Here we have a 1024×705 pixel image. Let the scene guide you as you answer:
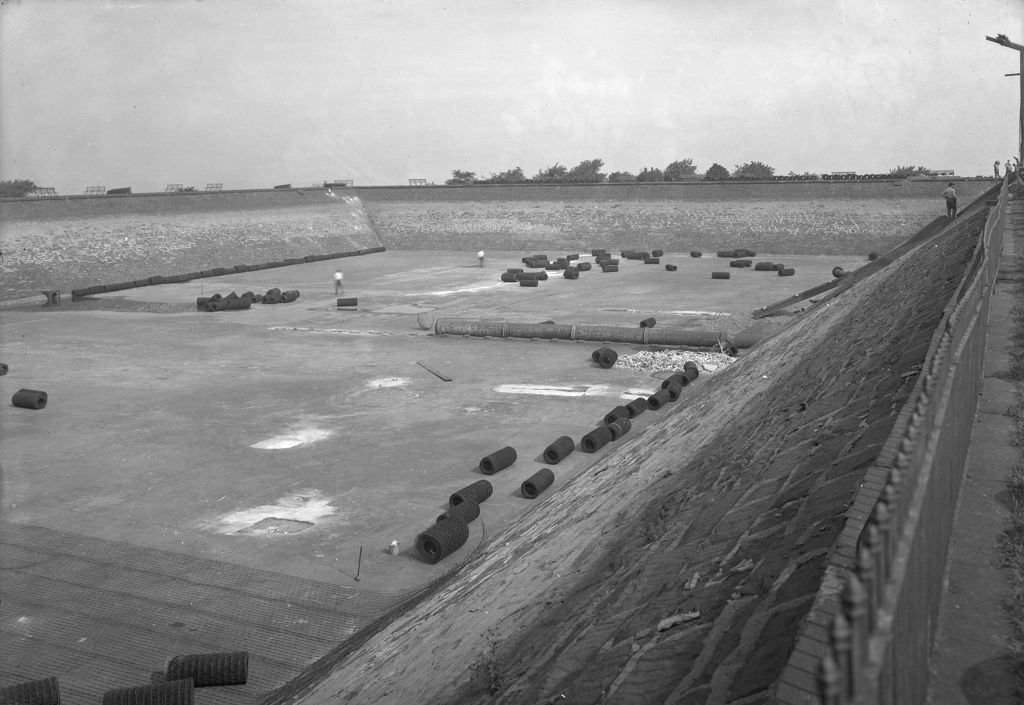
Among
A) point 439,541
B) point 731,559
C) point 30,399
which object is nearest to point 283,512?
point 439,541

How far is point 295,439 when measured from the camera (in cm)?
1742

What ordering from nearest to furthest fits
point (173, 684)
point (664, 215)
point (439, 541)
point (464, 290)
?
point (173, 684) → point (439, 541) → point (464, 290) → point (664, 215)

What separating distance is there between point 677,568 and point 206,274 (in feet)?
148

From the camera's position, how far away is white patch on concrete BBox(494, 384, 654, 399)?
811 inches

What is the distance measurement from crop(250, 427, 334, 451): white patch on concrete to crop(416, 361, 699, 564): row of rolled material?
3.88 metres

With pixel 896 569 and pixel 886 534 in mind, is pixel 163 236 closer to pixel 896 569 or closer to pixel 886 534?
pixel 896 569

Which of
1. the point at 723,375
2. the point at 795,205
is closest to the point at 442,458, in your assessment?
the point at 723,375

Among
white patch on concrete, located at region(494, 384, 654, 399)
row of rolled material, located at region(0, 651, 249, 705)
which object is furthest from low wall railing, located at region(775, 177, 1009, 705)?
white patch on concrete, located at region(494, 384, 654, 399)

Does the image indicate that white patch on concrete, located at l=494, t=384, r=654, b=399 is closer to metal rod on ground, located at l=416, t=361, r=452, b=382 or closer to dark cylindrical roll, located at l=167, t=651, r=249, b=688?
metal rod on ground, located at l=416, t=361, r=452, b=382

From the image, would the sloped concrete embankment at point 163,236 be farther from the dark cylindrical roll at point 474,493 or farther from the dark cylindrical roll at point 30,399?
the dark cylindrical roll at point 474,493

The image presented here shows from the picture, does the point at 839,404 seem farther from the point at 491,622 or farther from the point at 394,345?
the point at 394,345

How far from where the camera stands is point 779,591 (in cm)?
527

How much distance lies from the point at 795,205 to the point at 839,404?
1992 inches

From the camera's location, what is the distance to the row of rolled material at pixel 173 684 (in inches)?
326
